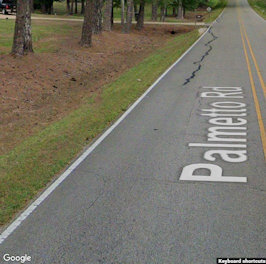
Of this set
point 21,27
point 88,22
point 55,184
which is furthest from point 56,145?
point 88,22

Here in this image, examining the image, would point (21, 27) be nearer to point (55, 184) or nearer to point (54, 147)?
point (54, 147)

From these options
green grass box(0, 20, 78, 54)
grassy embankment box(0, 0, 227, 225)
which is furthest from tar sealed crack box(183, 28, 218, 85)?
green grass box(0, 20, 78, 54)

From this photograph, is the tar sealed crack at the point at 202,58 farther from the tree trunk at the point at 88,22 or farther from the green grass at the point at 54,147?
the tree trunk at the point at 88,22

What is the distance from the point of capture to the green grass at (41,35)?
25641 millimetres

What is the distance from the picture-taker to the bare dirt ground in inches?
565

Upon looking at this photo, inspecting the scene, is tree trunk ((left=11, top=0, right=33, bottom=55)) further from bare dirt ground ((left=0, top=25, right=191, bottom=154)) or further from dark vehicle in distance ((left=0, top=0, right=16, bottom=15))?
dark vehicle in distance ((left=0, top=0, right=16, bottom=15))

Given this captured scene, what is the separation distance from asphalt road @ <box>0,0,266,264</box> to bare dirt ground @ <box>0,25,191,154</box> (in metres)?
3.25

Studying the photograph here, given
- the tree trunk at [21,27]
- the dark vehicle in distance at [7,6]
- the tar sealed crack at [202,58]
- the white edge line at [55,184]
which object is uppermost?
the dark vehicle in distance at [7,6]

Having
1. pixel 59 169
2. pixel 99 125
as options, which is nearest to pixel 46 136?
Answer: pixel 99 125

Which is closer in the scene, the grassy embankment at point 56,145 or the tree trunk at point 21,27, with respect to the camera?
the grassy embankment at point 56,145

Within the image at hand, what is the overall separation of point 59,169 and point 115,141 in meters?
2.08

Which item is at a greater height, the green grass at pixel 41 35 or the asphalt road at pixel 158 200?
the green grass at pixel 41 35

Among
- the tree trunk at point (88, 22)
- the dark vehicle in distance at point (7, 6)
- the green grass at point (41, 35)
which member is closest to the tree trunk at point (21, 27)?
the green grass at point (41, 35)

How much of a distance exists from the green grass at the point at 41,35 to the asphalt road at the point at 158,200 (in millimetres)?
14111
